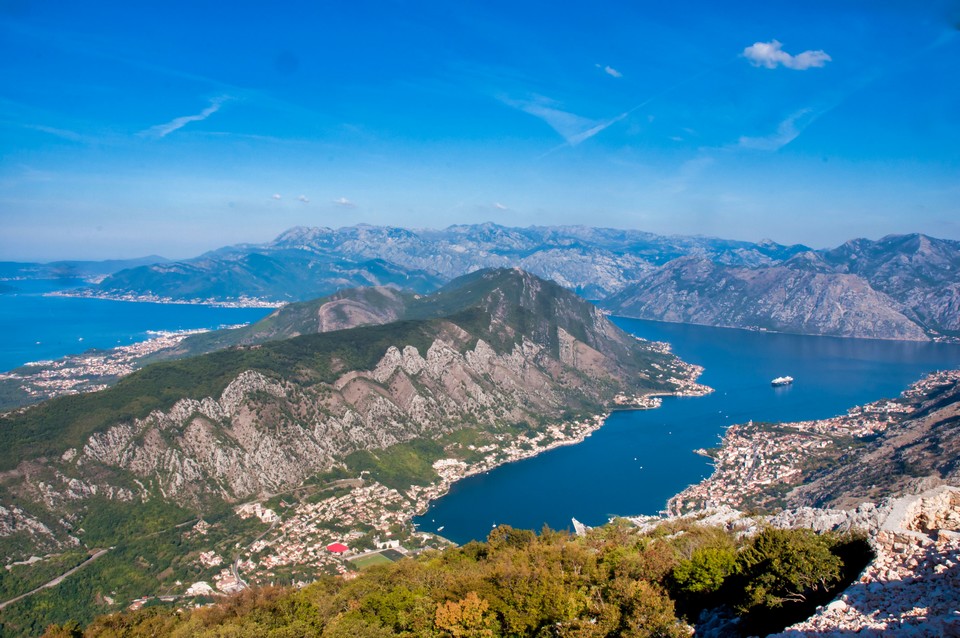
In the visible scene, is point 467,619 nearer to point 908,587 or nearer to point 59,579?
point 908,587

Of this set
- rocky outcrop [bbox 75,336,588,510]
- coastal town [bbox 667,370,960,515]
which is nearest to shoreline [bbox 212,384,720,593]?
rocky outcrop [bbox 75,336,588,510]

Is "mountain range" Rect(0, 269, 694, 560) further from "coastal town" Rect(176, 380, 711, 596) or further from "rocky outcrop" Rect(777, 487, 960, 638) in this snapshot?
"rocky outcrop" Rect(777, 487, 960, 638)

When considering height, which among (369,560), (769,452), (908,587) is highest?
(908,587)

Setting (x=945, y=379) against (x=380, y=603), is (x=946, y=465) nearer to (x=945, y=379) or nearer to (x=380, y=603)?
(x=380, y=603)

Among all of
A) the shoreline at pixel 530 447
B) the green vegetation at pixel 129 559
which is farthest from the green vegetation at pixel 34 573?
the shoreline at pixel 530 447

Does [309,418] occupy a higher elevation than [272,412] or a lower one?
lower

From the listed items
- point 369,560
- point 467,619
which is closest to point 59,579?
point 369,560
